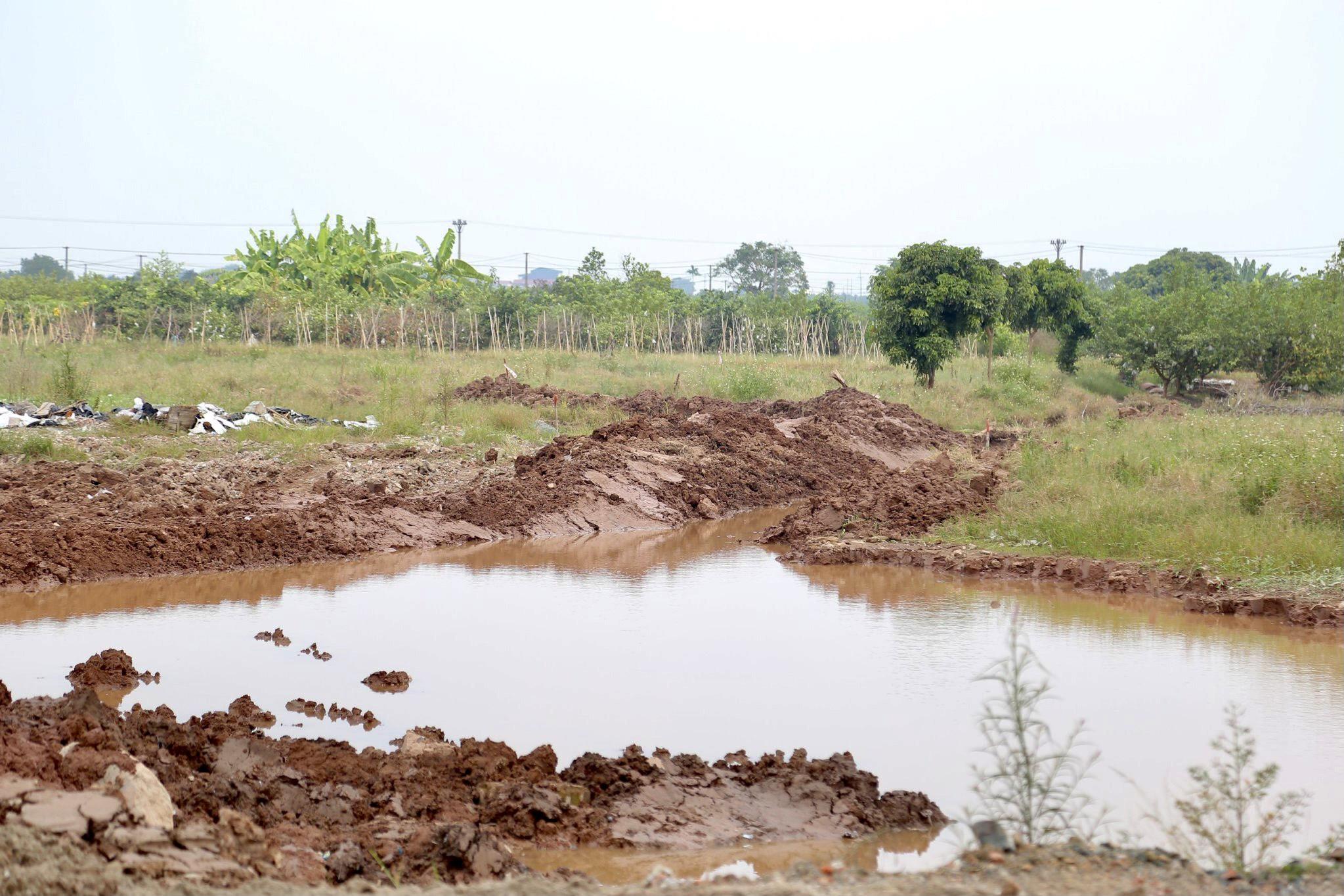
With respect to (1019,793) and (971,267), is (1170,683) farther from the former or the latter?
(971,267)

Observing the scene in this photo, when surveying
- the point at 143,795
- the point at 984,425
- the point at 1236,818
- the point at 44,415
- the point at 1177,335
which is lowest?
the point at 1236,818

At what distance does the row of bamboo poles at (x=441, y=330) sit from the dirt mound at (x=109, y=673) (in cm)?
2957

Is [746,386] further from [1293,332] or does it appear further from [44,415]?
[44,415]

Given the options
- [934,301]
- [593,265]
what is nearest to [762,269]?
[593,265]

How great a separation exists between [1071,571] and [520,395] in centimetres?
1676

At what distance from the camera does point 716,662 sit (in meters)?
8.94

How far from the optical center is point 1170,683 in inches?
319

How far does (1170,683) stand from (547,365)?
25832 mm

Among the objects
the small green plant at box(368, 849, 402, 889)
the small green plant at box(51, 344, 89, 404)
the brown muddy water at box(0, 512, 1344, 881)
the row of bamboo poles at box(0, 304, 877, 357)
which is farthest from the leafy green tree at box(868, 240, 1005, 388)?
the small green plant at box(368, 849, 402, 889)

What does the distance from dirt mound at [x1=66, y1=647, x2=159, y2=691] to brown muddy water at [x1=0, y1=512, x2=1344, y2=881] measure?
0.52 ft

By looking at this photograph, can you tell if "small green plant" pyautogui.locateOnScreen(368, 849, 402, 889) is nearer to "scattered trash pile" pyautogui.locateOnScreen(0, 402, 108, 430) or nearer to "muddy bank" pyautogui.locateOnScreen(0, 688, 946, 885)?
"muddy bank" pyautogui.locateOnScreen(0, 688, 946, 885)

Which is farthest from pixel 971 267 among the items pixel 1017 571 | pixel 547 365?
pixel 1017 571

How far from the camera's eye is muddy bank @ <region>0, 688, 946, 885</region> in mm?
4715

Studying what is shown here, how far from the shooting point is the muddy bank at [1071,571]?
9.84 meters
